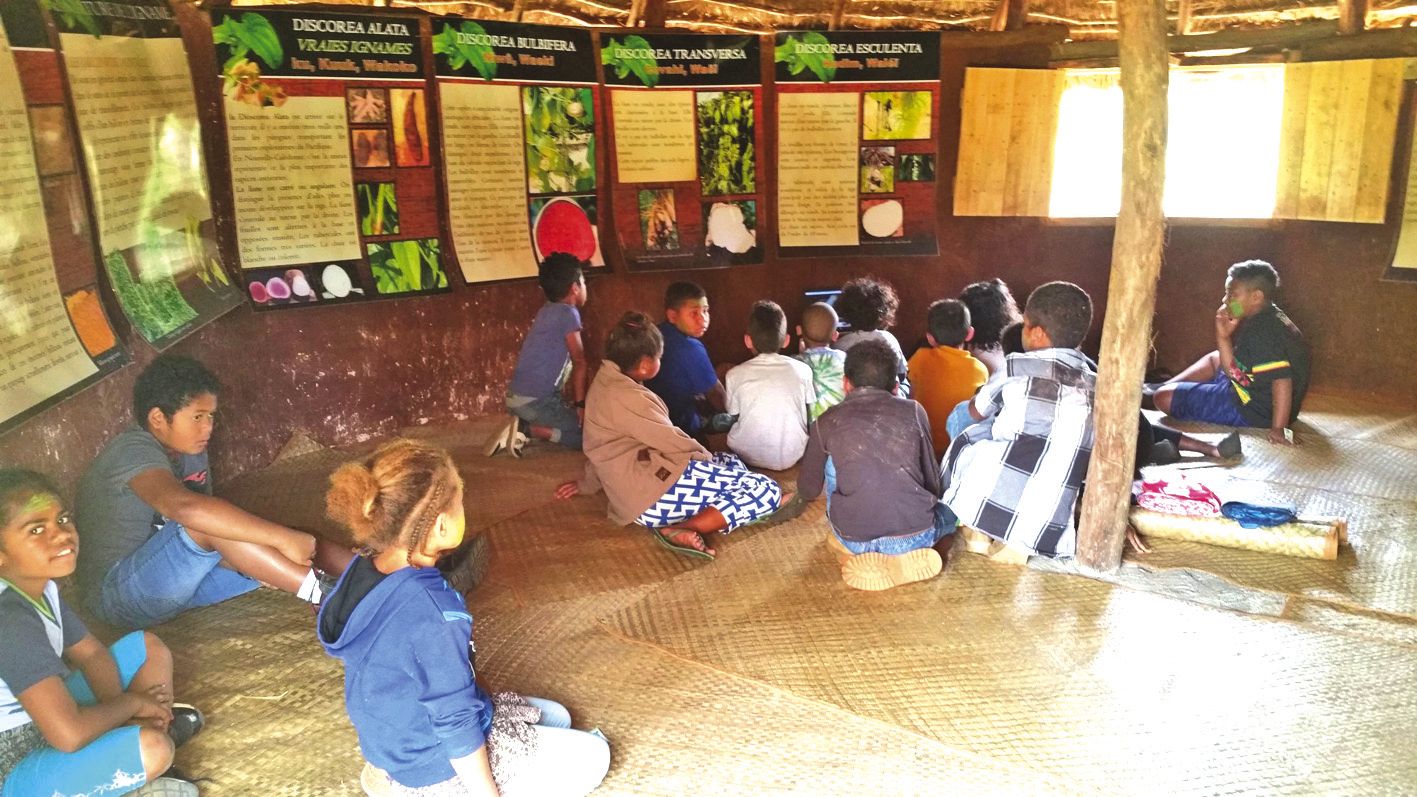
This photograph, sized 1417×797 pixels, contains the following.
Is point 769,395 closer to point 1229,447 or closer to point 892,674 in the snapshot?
point 892,674

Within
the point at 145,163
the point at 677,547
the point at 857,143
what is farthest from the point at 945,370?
the point at 145,163

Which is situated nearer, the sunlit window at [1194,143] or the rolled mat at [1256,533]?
the rolled mat at [1256,533]

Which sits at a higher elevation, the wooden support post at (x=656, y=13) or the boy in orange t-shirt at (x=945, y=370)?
the wooden support post at (x=656, y=13)

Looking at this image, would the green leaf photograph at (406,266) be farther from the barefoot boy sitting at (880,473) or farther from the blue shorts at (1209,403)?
the blue shorts at (1209,403)

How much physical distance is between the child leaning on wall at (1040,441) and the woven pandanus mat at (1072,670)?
186mm

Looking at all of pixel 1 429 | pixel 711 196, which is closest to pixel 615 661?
pixel 1 429

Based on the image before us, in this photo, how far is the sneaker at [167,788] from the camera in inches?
101

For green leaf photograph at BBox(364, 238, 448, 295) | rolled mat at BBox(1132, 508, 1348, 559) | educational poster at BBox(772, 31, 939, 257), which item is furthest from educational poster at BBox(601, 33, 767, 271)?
rolled mat at BBox(1132, 508, 1348, 559)

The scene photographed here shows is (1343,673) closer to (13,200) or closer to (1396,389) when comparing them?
(1396,389)

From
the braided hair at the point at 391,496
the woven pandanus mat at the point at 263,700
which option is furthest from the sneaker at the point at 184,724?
the braided hair at the point at 391,496

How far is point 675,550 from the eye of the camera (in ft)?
13.8

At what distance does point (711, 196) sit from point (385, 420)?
243cm

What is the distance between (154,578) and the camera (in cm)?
338

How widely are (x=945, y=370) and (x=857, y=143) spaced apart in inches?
90.8
